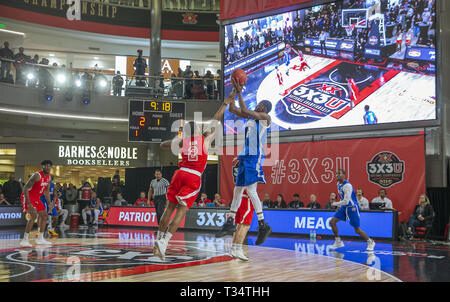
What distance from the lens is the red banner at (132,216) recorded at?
16.5 m

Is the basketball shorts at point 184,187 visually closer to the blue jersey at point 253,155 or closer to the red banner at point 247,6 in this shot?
the blue jersey at point 253,155

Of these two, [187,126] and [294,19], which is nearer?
[187,126]

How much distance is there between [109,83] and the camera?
20672mm

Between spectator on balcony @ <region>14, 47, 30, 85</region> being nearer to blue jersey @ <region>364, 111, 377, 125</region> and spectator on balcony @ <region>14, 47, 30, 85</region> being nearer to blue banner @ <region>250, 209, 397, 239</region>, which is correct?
blue banner @ <region>250, 209, 397, 239</region>

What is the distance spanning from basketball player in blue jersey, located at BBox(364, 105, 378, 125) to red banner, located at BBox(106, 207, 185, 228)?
6.77 m

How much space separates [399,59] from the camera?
571 inches

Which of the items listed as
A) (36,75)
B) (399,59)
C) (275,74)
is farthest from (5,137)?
(399,59)

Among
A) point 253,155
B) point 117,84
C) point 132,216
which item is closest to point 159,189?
point 132,216

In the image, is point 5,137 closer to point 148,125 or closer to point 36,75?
point 36,75

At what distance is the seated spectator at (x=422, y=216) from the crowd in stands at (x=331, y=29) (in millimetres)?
4548

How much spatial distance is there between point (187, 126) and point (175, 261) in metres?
2.01

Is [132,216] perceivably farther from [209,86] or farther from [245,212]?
[245,212]

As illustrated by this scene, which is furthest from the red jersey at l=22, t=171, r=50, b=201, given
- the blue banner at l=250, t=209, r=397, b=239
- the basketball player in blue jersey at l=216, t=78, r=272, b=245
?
the blue banner at l=250, t=209, r=397, b=239

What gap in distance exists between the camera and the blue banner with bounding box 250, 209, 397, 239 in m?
12.7
